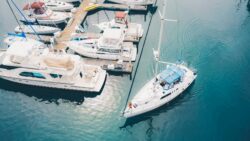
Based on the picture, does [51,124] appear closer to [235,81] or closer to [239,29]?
[235,81]

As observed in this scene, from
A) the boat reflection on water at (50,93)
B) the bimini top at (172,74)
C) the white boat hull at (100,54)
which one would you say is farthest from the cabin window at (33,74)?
the bimini top at (172,74)

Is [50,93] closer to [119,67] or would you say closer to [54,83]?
[54,83]

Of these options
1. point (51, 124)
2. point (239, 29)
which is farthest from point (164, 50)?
point (51, 124)

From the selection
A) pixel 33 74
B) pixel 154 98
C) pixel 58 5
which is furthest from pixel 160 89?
pixel 58 5

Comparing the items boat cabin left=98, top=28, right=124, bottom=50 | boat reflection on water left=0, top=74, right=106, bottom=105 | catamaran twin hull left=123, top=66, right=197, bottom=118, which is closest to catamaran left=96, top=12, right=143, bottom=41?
boat cabin left=98, top=28, right=124, bottom=50

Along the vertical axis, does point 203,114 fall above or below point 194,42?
below

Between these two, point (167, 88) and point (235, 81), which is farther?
point (235, 81)

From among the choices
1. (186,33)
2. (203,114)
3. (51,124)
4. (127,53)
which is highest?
(186,33)
